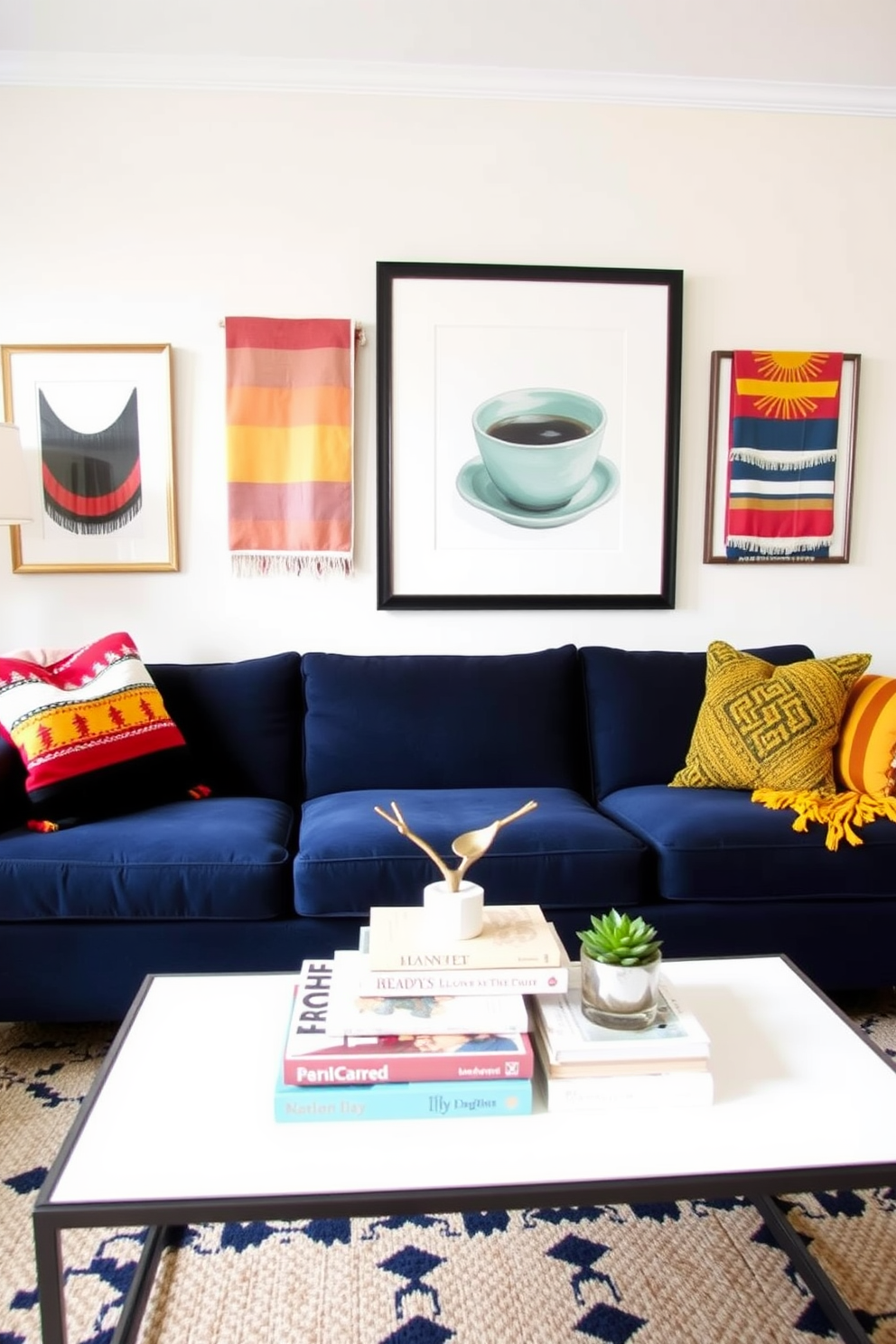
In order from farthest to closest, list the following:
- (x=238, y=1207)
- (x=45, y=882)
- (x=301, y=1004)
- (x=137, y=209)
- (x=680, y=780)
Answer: (x=137, y=209) → (x=680, y=780) → (x=45, y=882) → (x=301, y=1004) → (x=238, y=1207)

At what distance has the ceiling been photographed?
2.41 meters

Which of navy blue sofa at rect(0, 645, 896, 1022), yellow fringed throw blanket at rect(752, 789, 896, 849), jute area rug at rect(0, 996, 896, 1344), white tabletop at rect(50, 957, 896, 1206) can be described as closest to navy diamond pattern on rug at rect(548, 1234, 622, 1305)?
jute area rug at rect(0, 996, 896, 1344)

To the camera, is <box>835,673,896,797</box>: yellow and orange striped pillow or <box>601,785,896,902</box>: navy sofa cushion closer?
<box>601,785,896,902</box>: navy sofa cushion

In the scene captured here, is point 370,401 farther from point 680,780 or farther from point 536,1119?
point 536,1119

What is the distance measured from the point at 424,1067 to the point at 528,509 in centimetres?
200

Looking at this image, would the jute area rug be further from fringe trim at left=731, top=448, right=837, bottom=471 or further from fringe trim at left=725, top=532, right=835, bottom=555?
fringe trim at left=731, top=448, right=837, bottom=471

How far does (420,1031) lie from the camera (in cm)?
116

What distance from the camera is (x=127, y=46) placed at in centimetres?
257

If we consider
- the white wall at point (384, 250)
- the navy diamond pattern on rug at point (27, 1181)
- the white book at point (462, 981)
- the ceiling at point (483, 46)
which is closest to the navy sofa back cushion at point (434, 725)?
the white wall at point (384, 250)

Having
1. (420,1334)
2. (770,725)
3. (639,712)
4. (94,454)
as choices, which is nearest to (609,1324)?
(420,1334)

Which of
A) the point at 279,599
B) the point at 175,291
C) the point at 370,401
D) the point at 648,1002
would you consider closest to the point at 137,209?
the point at 175,291

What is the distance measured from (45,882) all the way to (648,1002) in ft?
4.36

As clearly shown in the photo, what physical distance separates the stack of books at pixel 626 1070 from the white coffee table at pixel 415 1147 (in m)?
0.02

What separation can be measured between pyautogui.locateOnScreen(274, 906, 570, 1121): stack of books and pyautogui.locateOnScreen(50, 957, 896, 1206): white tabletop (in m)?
0.03
